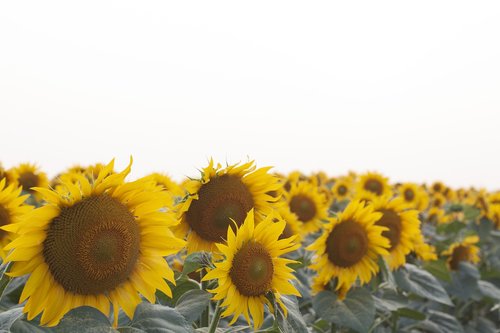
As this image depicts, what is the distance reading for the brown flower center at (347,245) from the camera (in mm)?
4211

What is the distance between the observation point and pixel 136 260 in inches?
97.4

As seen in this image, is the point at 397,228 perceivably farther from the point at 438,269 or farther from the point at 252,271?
the point at 252,271

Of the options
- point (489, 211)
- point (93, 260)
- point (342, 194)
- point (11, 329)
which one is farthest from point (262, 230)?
point (342, 194)

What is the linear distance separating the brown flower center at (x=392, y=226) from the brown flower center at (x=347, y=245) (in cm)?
79

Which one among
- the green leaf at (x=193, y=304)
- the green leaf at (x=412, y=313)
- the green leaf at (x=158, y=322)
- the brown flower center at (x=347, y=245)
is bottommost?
the green leaf at (x=412, y=313)

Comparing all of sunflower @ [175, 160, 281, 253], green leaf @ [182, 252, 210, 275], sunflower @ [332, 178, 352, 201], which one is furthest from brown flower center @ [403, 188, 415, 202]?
green leaf @ [182, 252, 210, 275]

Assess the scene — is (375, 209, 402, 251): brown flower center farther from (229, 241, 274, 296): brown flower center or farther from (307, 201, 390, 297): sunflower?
(229, 241, 274, 296): brown flower center

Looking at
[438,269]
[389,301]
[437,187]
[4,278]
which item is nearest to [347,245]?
[389,301]

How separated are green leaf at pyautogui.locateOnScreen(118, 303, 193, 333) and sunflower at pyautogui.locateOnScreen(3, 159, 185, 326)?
8 centimetres

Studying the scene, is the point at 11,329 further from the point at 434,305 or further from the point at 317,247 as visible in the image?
the point at 434,305

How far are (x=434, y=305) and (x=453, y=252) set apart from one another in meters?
0.69

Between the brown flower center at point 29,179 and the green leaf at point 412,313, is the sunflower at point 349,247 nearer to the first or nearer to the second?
the green leaf at point 412,313

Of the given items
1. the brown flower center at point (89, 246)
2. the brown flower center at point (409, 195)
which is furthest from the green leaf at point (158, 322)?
the brown flower center at point (409, 195)

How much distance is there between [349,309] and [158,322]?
83.1 inches
